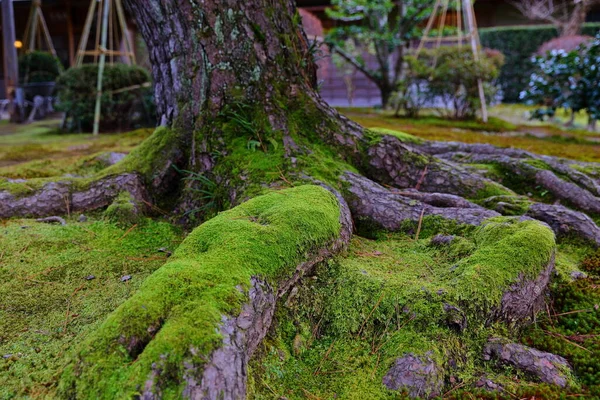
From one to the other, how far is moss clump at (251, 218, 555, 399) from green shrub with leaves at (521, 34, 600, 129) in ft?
22.8

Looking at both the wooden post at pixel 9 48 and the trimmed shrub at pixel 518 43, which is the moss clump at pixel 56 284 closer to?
the wooden post at pixel 9 48

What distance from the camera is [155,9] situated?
2912 mm

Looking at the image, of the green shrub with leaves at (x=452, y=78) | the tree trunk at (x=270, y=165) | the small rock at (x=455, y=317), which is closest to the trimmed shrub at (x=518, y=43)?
the green shrub with leaves at (x=452, y=78)

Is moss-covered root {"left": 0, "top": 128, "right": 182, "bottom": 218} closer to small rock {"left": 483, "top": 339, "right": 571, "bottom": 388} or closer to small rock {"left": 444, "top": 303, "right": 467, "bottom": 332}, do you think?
small rock {"left": 444, "top": 303, "right": 467, "bottom": 332}

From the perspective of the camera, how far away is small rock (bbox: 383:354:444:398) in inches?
60.4

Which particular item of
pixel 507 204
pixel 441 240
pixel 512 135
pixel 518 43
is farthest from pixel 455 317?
pixel 518 43

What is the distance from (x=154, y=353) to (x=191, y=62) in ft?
6.84

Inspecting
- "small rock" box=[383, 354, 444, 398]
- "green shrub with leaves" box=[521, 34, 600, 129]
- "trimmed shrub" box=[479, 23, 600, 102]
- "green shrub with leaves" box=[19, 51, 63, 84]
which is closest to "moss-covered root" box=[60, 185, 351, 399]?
"small rock" box=[383, 354, 444, 398]

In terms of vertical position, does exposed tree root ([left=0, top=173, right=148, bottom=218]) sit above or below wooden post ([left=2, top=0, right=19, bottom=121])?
below

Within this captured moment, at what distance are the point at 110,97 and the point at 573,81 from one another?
26.9 ft

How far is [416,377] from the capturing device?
5.08 feet

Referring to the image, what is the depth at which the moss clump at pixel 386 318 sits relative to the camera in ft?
5.25

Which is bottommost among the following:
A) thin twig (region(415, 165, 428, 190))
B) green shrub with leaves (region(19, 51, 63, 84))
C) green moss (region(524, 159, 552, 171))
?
thin twig (region(415, 165, 428, 190))

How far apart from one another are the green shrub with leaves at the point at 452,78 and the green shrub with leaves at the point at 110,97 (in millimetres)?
5548
